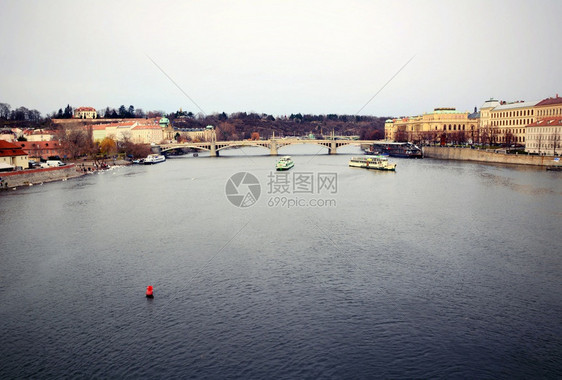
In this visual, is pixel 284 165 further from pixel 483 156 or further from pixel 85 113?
pixel 85 113

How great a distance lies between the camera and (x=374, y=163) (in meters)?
25.8

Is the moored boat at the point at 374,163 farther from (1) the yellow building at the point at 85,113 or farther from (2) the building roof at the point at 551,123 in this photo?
(1) the yellow building at the point at 85,113

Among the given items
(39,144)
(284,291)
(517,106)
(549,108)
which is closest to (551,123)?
(549,108)

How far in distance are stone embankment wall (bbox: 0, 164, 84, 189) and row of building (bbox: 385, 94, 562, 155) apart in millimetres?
25563

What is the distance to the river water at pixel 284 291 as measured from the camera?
199 inches

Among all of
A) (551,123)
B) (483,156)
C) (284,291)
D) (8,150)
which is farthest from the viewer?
(483,156)

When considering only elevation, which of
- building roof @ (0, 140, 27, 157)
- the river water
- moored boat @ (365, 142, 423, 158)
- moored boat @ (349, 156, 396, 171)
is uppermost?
building roof @ (0, 140, 27, 157)

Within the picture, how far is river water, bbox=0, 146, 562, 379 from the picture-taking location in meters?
5.05

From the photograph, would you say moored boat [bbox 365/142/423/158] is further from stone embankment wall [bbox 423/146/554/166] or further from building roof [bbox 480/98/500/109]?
building roof [bbox 480/98/500/109]
